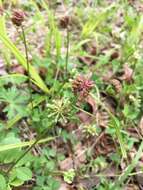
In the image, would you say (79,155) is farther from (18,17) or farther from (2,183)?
(18,17)

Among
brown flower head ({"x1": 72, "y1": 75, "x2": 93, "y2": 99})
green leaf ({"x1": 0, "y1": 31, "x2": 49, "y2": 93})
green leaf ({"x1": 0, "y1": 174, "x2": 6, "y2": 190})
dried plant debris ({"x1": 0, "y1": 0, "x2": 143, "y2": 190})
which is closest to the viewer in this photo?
brown flower head ({"x1": 72, "y1": 75, "x2": 93, "y2": 99})

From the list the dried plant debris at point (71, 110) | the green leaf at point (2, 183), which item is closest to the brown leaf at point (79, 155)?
the dried plant debris at point (71, 110)

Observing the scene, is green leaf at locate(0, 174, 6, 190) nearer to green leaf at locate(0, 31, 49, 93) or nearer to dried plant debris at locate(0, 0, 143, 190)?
dried plant debris at locate(0, 0, 143, 190)

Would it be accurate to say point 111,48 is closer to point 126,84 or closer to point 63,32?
point 63,32

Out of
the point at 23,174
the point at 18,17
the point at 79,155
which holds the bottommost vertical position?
the point at 79,155

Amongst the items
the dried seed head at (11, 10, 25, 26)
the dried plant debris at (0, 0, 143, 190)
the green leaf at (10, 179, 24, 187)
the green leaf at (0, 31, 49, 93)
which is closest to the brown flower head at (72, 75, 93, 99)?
the dried plant debris at (0, 0, 143, 190)

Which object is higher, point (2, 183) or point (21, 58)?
point (21, 58)

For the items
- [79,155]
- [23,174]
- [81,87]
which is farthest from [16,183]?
[81,87]

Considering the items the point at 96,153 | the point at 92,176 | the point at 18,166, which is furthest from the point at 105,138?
the point at 18,166

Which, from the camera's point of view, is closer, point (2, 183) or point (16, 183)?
point (2, 183)

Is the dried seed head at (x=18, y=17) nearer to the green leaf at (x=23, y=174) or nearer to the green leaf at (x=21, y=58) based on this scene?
the green leaf at (x=21, y=58)
